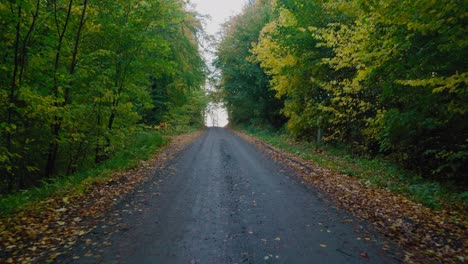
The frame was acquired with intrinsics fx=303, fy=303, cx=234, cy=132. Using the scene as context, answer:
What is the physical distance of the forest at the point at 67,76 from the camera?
7137 mm

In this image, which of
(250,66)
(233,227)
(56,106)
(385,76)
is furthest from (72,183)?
(250,66)

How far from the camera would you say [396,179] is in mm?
9156

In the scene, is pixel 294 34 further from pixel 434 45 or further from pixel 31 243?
pixel 31 243

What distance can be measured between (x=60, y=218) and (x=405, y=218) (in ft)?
21.7

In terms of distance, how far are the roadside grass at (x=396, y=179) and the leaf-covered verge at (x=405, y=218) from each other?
207 millimetres

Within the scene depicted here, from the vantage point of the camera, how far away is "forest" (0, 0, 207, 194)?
714 cm

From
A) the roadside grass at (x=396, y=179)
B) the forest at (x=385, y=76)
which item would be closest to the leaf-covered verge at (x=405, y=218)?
the roadside grass at (x=396, y=179)

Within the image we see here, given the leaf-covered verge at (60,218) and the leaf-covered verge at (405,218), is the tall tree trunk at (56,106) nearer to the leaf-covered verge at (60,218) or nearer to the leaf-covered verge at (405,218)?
the leaf-covered verge at (60,218)

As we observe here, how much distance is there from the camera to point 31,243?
4.69 metres

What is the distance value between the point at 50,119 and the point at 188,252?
5.58 meters

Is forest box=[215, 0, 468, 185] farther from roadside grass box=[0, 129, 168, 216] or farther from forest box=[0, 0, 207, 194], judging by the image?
roadside grass box=[0, 129, 168, 216]

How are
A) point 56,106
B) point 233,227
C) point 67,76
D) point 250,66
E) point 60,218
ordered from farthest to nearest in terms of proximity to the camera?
point 250,66 < point 56,106 < point 67,76 < point 60,218 < point 233,227

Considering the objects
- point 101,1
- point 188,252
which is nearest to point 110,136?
point 101,1

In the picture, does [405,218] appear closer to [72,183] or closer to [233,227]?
[233,227]
